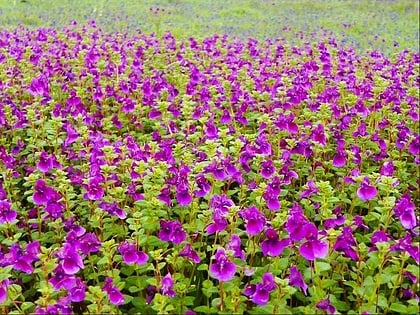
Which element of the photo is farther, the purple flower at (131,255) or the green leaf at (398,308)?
the purple flower at (131,255)

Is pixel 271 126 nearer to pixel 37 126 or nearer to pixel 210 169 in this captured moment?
pixel 210 169

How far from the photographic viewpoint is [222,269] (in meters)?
2.09

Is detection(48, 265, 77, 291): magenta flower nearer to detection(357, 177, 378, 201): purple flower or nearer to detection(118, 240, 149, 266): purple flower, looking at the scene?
detection(118, 240, 149, 266): purple flower

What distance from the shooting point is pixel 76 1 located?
14797 millimetres

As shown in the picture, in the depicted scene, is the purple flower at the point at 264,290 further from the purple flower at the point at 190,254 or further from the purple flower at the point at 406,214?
the purple flower at the point at 406,214

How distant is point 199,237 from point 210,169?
305 mm

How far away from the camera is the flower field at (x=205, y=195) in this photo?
2.19 metres

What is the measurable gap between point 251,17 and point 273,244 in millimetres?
12213

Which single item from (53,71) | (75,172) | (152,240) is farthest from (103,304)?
(53,71)

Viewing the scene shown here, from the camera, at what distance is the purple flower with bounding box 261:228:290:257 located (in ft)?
7.30

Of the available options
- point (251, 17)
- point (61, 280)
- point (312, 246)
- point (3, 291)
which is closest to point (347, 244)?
point (312, 246)

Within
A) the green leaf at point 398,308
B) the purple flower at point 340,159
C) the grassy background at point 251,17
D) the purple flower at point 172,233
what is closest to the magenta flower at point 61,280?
the purple flower at point 172,233

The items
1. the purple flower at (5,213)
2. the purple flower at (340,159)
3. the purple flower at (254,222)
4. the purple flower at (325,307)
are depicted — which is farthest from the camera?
the purple flower at (340,159)

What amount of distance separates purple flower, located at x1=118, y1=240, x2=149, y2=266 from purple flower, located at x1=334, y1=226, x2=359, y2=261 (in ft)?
2.44
